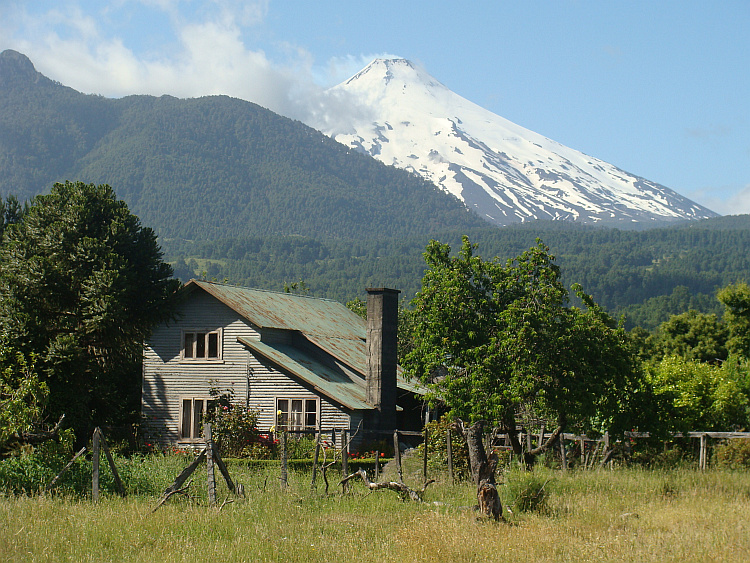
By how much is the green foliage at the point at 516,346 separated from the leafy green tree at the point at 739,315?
85.5 ft

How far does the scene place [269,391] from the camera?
34.9 m

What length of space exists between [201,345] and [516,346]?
15972 millimetres

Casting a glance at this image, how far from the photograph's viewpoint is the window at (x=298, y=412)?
34.1 metres

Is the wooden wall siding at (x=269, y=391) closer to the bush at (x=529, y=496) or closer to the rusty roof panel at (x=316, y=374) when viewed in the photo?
the rusty roof panel at (x=316, y=374)

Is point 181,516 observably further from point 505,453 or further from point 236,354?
point 236,354

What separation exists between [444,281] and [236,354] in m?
12.1

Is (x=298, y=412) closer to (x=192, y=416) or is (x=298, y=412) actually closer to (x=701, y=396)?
(x=192, y=416)

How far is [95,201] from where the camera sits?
3669 centimetres

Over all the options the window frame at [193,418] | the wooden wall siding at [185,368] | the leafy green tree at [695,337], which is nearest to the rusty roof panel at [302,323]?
the wooden wall siding at [185,368]

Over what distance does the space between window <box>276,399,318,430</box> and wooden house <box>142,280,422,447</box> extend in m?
0.04

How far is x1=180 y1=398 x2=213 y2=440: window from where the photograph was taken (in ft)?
117

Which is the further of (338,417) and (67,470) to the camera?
(338,417)

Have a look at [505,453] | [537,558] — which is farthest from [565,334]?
[537,558]

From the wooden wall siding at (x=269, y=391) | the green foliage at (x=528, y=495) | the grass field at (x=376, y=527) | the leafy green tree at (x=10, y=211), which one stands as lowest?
the grass field at (x=376, y=527)
